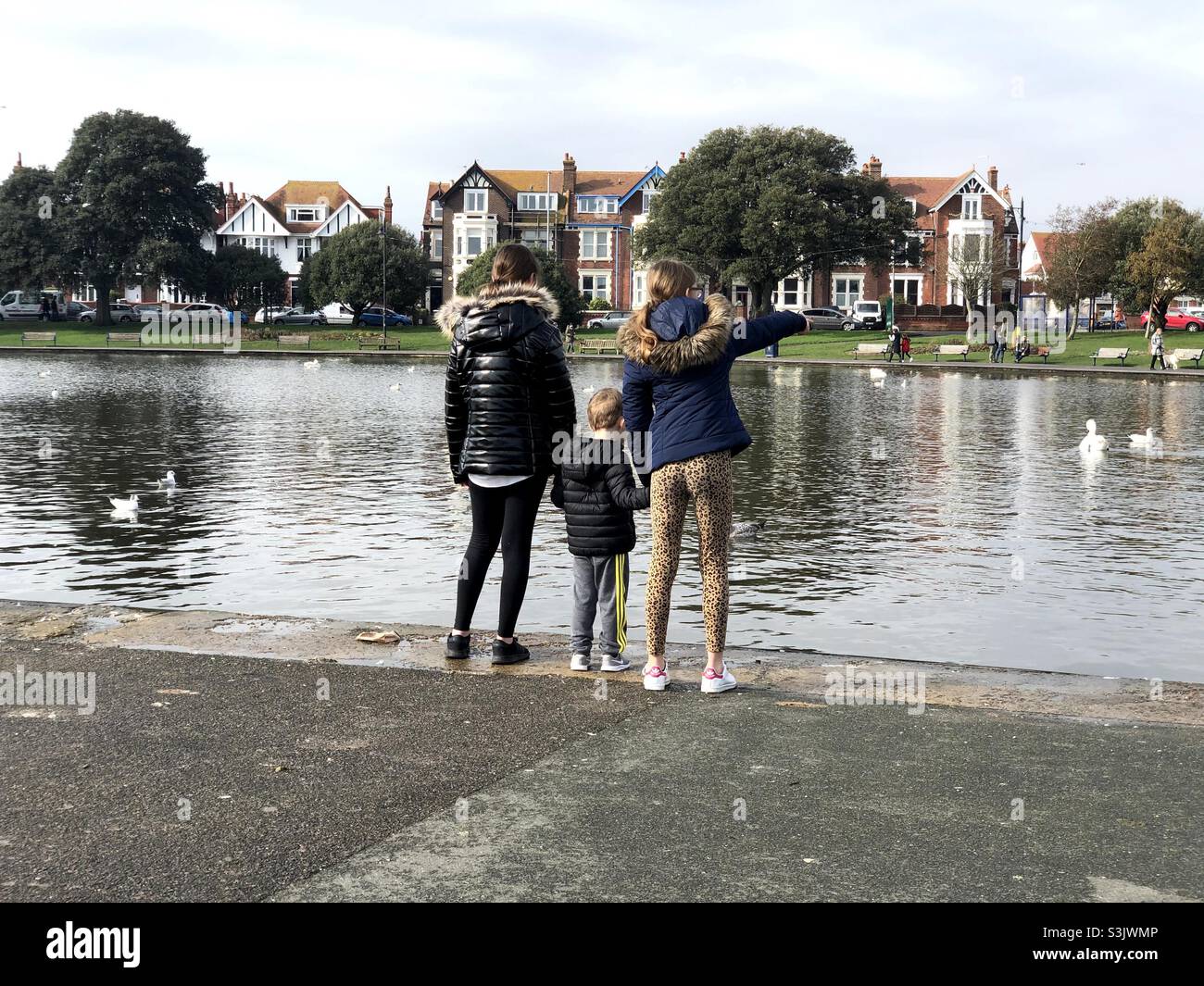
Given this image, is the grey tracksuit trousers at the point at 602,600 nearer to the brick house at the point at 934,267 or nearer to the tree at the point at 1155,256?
the tree at the point at 1155,256

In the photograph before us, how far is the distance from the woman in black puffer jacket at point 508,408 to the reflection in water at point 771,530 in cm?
225

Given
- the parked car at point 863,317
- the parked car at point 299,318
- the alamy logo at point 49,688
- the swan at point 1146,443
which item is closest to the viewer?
the alamy logo at point 49,688

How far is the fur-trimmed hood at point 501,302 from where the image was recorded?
6.82 metres

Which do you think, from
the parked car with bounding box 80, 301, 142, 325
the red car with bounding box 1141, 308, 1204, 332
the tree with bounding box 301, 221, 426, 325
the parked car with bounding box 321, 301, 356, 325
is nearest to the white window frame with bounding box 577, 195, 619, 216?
the tree with bounding box 301, 221, 426, 325

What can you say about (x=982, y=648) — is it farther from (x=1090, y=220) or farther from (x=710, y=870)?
(x=1090, y=220)

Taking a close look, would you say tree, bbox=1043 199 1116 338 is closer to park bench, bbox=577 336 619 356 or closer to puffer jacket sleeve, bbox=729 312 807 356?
park bench, bbox=577 336 619 356

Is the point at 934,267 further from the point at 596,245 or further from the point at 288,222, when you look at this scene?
the point at 288,222

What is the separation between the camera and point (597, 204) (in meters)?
98.3

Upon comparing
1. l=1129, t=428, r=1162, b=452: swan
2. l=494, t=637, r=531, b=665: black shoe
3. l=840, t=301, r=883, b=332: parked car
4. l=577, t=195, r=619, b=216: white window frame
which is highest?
l=577, t=195, r=619, b=216: white window frame

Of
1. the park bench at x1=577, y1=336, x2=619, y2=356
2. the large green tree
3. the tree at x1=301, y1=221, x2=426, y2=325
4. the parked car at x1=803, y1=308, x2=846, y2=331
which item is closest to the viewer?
the park bench at x1=577, y1=336, x2=619, y2=356

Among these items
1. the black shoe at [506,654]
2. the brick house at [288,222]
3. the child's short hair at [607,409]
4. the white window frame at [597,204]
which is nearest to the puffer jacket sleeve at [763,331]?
the child's short hair at [607,409]

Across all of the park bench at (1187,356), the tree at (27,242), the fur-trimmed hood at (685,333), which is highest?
the tree at (27,242)

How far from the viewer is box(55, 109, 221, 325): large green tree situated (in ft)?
277
